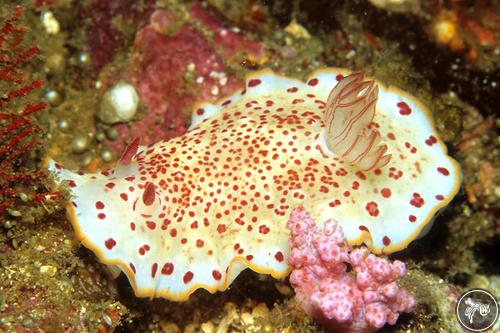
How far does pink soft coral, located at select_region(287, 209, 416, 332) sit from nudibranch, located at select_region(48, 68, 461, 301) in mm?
267

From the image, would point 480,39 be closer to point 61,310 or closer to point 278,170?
point 278,170

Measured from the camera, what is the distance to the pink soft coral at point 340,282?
3.45 m

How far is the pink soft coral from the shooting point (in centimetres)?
345

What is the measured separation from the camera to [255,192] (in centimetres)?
412

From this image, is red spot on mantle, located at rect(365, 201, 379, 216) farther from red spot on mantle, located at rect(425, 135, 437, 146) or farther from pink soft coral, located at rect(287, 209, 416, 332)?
red spot on mantle, located at rect(425, 135, 437, 146)

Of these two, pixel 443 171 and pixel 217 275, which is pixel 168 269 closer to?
pixel 217 275

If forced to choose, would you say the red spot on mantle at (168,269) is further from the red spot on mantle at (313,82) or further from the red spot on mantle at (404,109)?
the red spot on mantle at (404,109)

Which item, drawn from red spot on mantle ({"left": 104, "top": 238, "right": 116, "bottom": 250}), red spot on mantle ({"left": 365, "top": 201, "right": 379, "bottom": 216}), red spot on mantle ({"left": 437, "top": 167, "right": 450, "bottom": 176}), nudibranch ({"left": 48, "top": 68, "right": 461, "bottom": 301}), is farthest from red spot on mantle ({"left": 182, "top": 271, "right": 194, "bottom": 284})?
red spot on mantle ({"left": 437, "top": 167, "right": 450, "bottom": 176})

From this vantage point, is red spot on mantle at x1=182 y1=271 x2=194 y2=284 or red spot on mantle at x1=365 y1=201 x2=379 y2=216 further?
red spot on mantle at x1=365 y1=201 x2=379 y2=216

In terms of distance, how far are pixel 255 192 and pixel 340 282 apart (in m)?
1.07

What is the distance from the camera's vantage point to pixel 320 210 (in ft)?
13.1

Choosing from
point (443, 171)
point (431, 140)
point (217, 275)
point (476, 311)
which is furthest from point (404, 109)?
point (217, 275)

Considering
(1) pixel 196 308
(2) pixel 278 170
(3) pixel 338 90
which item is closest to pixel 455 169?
(3) pixel 338 90

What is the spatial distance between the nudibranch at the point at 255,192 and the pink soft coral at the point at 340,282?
267 mm
